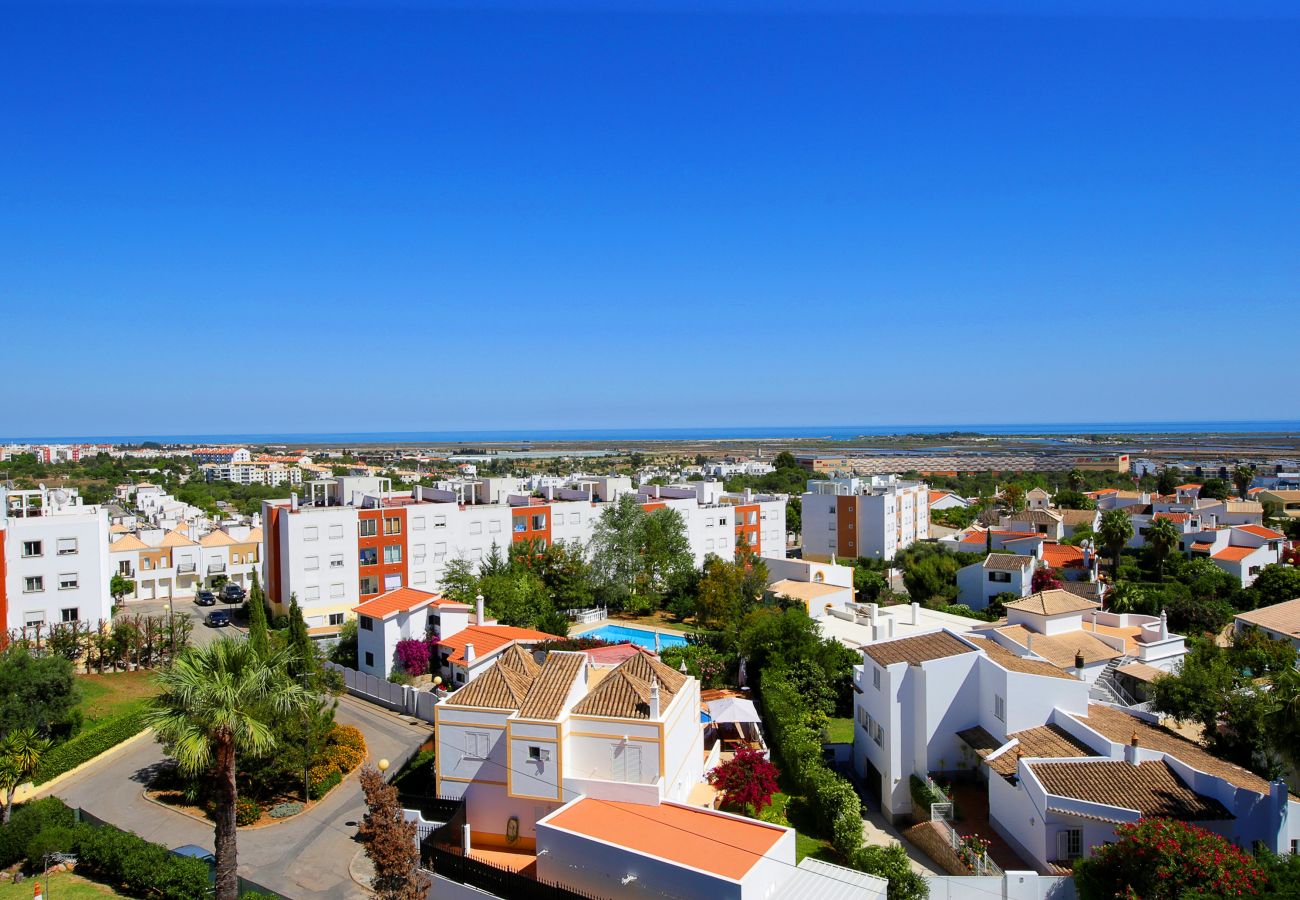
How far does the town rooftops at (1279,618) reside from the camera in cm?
4316

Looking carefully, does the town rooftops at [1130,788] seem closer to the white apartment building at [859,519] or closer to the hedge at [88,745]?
the hedge at [88,745]

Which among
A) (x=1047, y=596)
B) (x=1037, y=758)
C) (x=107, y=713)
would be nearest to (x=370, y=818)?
(x=1037, y=758)

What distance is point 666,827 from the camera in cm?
2064

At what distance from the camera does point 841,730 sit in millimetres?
34188

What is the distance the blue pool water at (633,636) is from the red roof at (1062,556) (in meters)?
33.6

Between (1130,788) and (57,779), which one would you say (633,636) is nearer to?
(57,779)

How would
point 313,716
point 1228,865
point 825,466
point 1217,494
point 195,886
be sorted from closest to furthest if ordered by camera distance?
1. point 1228,865
2. point 195,886
3. point 313,716
4. point 1217,494
5. point 825,466

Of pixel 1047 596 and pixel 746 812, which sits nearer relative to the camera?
pixel 746 812

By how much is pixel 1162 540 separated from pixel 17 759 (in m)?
67.2

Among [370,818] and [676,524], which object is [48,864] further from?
[676,524]

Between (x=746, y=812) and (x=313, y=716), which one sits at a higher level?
(x=313, y=716)

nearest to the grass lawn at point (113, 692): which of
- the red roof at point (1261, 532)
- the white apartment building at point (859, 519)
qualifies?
the white apartment building at point (859, 519)

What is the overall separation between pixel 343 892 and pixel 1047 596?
3223cm

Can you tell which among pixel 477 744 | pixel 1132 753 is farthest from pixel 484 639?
pixel 1132 753
